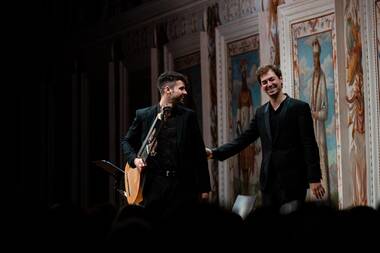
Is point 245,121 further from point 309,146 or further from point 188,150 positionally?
point 309,146

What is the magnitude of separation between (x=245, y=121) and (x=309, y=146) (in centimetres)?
368

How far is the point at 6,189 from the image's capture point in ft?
10.0

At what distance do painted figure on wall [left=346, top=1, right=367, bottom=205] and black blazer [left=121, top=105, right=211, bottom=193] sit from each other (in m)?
1.86

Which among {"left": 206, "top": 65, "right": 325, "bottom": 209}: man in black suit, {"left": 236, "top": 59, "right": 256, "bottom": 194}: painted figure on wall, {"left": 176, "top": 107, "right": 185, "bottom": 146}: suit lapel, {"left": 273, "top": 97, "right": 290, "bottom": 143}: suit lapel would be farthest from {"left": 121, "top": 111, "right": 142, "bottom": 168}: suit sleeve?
{"left": 236, "top": 59, "right": 256, "bottom": 194}: painted figure on wall

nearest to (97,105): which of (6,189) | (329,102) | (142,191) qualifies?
(329,102)

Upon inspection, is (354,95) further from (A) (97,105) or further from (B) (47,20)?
(B) (47,20)

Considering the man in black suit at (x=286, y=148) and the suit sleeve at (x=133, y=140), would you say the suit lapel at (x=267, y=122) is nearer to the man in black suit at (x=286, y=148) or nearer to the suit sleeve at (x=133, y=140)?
the man in black suit at (x=286, y=148)

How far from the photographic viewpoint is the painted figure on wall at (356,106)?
25.4 feet

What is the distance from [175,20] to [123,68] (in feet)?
5.20

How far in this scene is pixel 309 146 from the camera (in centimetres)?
599

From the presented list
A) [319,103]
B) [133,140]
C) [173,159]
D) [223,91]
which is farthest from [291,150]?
[223,91]

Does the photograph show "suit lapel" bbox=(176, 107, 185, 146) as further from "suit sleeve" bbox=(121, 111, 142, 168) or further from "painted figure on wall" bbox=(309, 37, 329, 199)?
"painted figure on wall" bbox=(309, 37, 329, 199)

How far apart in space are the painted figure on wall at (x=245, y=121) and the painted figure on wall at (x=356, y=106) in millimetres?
1871

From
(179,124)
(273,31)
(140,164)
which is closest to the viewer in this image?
(140,164)
